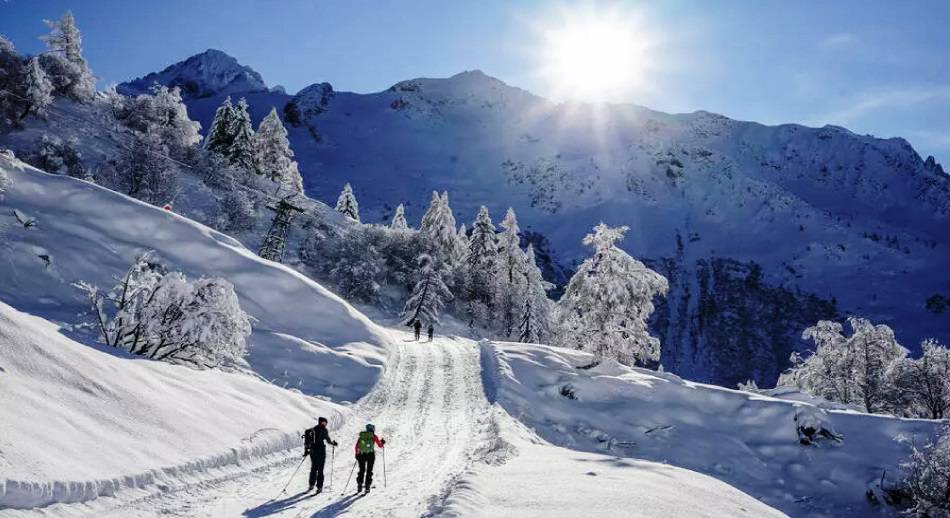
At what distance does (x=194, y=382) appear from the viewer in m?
15.3

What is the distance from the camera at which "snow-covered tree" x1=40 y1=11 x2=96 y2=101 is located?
57469mm

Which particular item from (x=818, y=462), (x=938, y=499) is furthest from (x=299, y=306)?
(x=938, y=499)

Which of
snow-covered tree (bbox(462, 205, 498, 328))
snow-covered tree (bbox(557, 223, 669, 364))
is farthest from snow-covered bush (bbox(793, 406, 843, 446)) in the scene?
snow-covered tree (bbox(462, 205, 498, 328))

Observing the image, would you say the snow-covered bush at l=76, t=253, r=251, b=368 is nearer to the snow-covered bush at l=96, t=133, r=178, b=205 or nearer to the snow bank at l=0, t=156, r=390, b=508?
the snow bank at l=0, t=156, r=390, b=508

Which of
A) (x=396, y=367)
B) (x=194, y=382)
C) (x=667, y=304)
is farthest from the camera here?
(x=667, y=304)

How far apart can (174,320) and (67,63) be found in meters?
58.5

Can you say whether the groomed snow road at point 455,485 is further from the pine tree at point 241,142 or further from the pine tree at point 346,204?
the pine tree at point 346,204

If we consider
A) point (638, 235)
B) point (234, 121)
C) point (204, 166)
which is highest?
point (638, 235)

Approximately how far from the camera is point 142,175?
163ft

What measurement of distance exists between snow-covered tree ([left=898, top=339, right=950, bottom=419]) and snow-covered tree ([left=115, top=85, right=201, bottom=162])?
65997mm

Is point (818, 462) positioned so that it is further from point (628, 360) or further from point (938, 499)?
point (628, 360)

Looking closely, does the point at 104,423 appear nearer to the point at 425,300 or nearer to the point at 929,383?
the point at 425,300

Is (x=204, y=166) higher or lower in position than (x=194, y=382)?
higher

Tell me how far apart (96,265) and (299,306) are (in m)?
9.55
